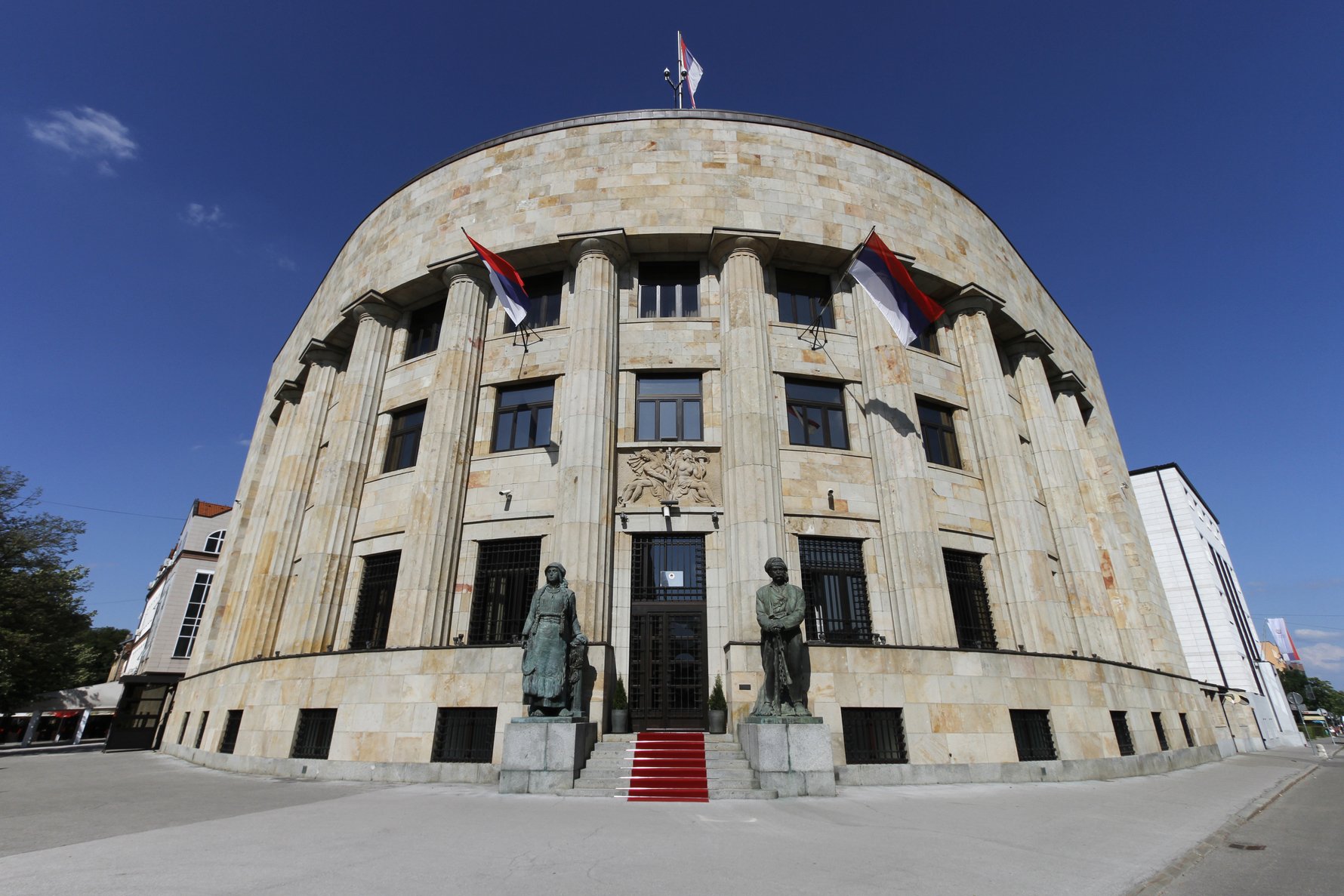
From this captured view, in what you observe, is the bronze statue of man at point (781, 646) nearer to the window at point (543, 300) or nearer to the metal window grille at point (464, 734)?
the metal window grille at point (464, 734)

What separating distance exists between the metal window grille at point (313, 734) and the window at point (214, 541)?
120 ft

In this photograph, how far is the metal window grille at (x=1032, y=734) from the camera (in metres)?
14.8

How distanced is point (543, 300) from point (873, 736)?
15.9 metres

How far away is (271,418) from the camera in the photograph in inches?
1195

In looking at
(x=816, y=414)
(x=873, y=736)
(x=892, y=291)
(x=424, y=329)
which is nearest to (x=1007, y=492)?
(x=816, y=414)

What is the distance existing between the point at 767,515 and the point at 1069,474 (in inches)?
540

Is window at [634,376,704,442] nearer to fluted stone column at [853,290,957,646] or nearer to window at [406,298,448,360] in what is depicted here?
fluted stone column at [853,290,957,646]

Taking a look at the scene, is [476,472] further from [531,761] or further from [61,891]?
[61,891]

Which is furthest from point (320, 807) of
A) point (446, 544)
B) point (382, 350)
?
point (382, 350)

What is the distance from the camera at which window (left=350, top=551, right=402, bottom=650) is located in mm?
18000

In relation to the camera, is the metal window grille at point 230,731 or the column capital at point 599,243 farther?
the column capital at point 599,243

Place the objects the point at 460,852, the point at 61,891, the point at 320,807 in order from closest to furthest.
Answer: the point at 61,891
the point at 460,852
the point at 320,807

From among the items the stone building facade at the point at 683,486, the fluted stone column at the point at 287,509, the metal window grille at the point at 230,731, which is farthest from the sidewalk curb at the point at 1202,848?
the fluted stone column at the point at 287,509

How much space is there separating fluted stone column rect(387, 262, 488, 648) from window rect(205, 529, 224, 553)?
35700 millimetres
